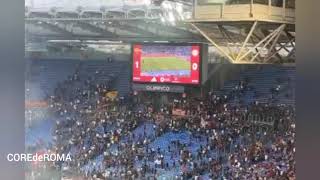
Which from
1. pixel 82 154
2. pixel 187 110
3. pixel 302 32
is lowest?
pixel 82 154

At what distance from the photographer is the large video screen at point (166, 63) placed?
2.89 meters

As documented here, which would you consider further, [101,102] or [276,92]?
[101,102]

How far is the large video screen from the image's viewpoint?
289 cm

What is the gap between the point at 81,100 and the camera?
10.1 ft

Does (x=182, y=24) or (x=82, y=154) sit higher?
(x=182, y=24)

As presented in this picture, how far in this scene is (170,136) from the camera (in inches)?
116

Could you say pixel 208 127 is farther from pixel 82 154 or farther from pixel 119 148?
pixel 82 154

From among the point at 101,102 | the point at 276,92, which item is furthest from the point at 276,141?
the point at 101,102

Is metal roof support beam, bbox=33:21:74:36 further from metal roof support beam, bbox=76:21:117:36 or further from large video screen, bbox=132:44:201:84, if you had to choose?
large video screen, bbox=132:44:201:84

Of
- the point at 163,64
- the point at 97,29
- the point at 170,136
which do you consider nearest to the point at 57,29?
the point at 97,29

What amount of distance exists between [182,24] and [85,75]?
610mm

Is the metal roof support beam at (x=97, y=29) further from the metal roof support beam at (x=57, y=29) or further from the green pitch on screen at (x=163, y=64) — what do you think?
the green pitch on screen at (x=163, y=64)

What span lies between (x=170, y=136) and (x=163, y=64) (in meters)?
0.39

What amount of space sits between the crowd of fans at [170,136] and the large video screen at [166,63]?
0.36ft
